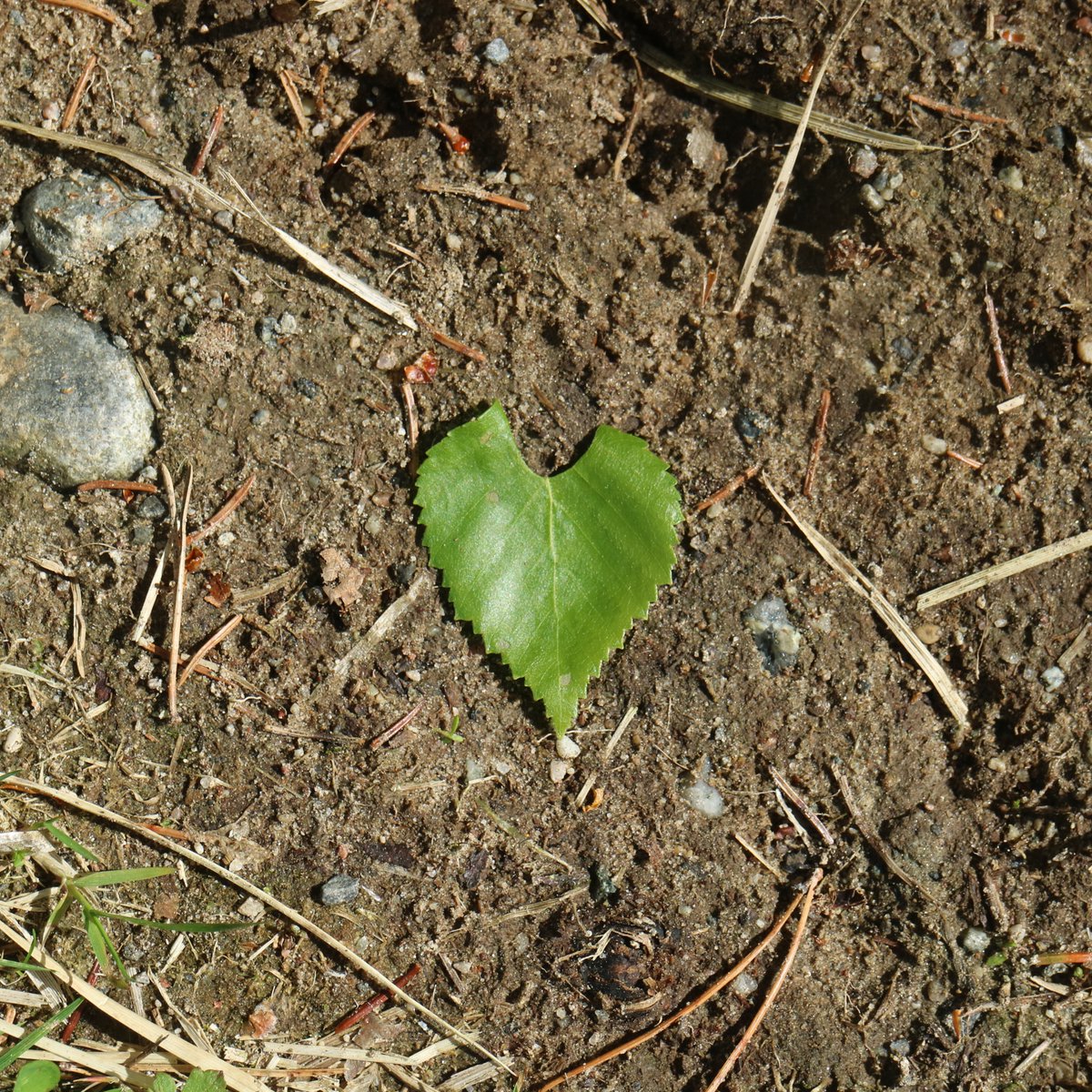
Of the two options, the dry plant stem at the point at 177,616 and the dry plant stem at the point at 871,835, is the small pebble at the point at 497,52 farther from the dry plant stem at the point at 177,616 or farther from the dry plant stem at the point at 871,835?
the dry plant stem at the point at 871,835

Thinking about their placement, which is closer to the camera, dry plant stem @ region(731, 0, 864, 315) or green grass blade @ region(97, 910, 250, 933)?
green grass blade @ region(97, 910, 250, 933)

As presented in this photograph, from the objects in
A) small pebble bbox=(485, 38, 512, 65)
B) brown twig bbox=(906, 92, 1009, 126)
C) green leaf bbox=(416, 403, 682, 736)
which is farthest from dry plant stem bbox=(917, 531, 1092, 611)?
small pebble bbox=(485, 38, 512, 65)

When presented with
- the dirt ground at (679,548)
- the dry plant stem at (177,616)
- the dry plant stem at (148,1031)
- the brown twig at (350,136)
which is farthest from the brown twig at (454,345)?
the dry plant stem at (148,1031)

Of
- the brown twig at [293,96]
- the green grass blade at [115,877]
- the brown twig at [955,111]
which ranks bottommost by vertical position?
the green grass blade at [115,877]

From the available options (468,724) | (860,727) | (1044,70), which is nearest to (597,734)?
(468,724)

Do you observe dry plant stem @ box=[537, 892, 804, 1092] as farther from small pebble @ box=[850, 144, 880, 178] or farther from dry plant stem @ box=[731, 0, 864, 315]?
small pebble @ box=[850, 144, 880, 178]

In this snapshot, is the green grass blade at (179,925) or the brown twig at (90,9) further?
the brown twig at (90,9)
